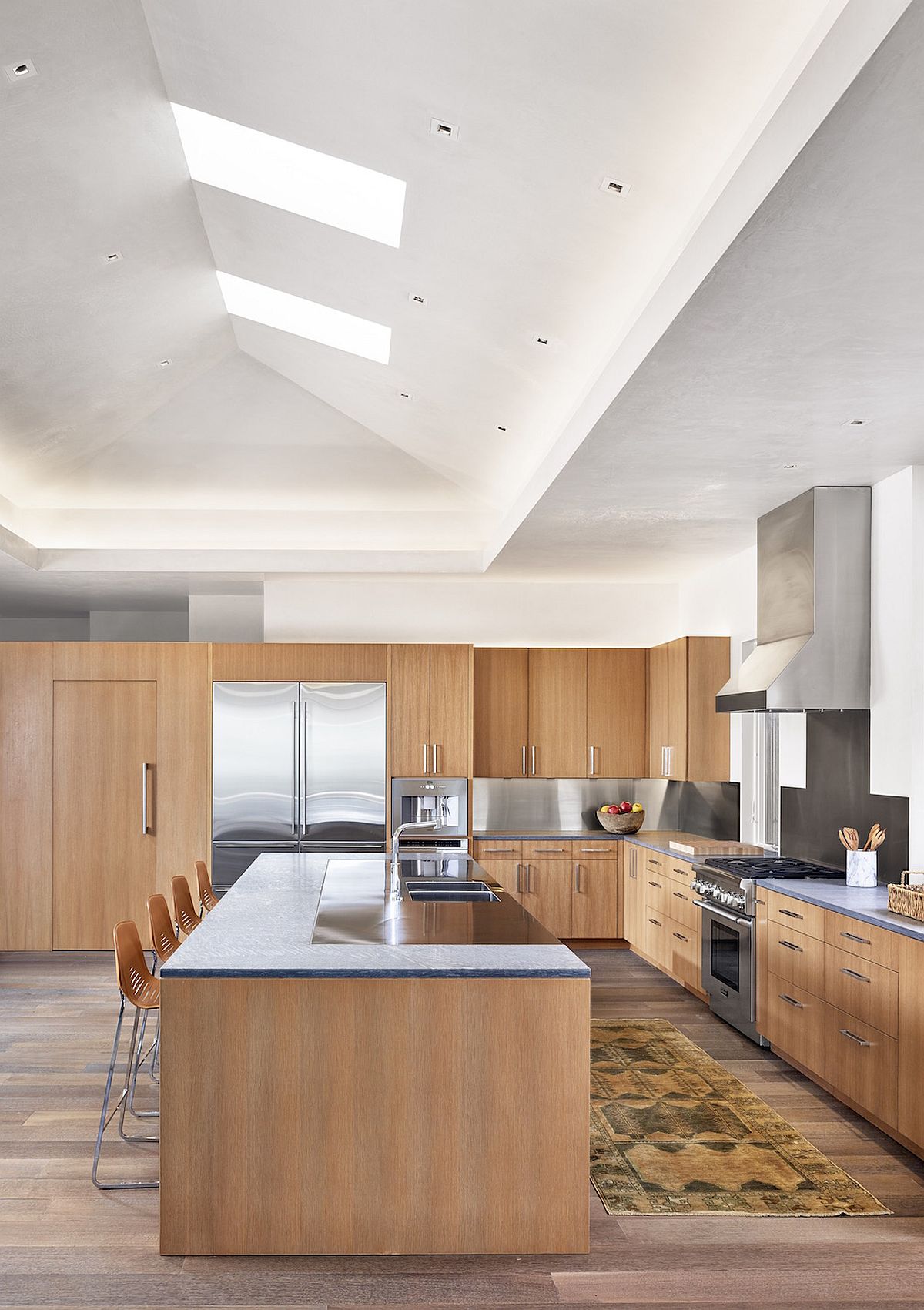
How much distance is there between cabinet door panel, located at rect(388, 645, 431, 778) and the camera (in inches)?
303

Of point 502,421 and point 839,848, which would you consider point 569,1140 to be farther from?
point 502,421

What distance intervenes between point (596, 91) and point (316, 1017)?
2803 mm

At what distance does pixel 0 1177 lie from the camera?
145 inches

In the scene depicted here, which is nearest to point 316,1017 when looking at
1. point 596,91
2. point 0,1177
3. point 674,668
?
point 0,1177

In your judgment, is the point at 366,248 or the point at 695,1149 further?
the point at 366,248

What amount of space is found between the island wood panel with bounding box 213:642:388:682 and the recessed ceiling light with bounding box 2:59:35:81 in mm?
4528

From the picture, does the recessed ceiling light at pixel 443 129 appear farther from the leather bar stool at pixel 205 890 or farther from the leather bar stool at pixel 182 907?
the leather bar stool at pixel 205 890

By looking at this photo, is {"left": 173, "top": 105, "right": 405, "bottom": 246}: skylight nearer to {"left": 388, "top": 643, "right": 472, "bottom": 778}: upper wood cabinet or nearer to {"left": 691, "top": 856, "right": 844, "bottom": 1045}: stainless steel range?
{"left": 691, "top": 856, "right": 844, "bottom": 1045}: stainless steel range

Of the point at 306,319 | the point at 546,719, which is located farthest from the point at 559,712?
the point at 306,319

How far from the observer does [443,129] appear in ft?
11.2

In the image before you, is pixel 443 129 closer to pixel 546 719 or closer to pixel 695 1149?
pixel 695 1149

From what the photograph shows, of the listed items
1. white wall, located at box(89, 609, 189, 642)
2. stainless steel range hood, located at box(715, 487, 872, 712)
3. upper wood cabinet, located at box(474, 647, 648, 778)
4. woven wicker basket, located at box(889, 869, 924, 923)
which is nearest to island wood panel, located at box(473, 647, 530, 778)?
upper wood cabinet, located at box(474, 647, 648, 778)

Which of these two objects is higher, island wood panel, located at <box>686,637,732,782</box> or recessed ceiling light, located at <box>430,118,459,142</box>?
recessed ceiling light, located at <box>430,118,459,142</box>

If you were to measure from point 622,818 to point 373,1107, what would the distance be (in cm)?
484
